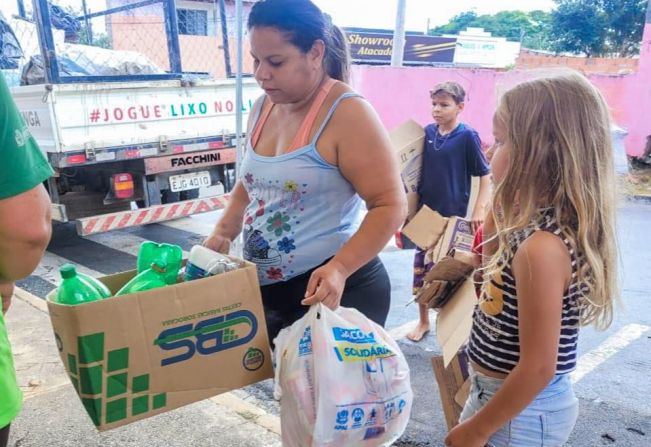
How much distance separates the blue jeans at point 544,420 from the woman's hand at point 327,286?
1.52ft

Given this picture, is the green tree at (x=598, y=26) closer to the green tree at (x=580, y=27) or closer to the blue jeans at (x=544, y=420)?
the green tree at (x=580, y=27)

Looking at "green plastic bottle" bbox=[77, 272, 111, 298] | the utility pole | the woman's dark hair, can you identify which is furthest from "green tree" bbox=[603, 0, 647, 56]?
"green plastic bottle" bbox=[77, 272, 111, 298]

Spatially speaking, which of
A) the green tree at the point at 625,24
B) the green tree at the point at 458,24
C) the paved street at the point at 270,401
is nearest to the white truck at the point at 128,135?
the paved street at the point at 270,401

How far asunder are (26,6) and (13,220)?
625 centimetres

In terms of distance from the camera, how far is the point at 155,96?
17.7 feet

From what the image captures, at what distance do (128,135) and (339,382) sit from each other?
14.7 feet

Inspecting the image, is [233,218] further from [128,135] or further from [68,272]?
[128,135]

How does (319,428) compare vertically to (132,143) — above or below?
above

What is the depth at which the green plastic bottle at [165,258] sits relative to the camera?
1596 millimetres

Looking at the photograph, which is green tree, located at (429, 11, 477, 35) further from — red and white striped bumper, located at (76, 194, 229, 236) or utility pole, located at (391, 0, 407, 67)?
red and white striped bumper, located at (76, 194, 229, 236)

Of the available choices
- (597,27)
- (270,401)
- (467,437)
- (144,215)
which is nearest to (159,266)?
(467,437)

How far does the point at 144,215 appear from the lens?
5.53m

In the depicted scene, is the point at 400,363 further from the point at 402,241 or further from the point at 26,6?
the point at 26,6

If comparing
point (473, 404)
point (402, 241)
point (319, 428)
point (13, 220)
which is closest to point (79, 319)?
point (13, 220)
